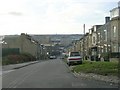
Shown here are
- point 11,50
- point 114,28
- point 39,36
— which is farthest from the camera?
point 39,36

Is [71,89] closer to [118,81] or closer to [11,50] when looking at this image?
[118,81]

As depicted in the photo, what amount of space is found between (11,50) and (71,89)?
71.5 meters

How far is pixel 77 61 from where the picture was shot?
167 feet

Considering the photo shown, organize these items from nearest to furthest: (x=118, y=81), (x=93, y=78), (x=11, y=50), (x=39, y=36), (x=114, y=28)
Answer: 1. (x=118, y=81)
2. (x=93, y=78)
3. (x=114, y=28)
4. (x=11, y=50)
5. (x=39, y=36)

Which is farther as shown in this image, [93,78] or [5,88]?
[93,78]

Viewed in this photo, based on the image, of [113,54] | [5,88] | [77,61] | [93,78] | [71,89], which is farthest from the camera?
[113,54]

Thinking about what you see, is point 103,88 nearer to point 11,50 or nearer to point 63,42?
Result: point 11,50

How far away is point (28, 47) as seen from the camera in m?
113

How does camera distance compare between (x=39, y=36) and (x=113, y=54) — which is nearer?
(x=113, y=54)

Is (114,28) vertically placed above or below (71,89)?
above

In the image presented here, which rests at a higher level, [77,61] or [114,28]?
[114,28]

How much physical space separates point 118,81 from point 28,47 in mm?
93775

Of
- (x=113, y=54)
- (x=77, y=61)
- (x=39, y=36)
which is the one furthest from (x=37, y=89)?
(x=39, y=36)

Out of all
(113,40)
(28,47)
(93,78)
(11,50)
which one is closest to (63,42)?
(28,47)
